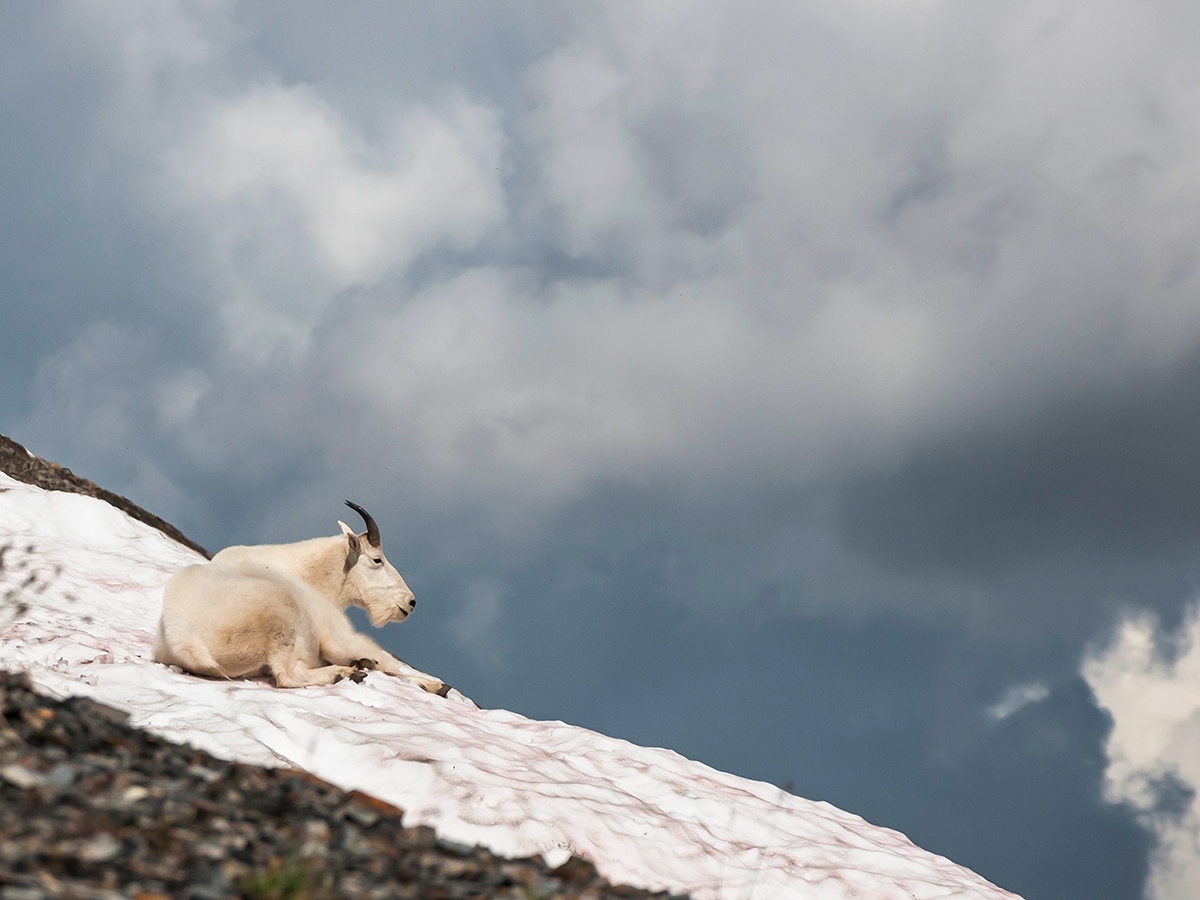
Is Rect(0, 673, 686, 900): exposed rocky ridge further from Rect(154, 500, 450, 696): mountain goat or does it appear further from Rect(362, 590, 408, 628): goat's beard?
Rect(362, 590, 408, 628): goat's beard

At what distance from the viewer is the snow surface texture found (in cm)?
943

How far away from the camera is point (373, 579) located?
648 inches

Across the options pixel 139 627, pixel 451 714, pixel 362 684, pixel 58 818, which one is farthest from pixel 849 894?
pixel 139 627

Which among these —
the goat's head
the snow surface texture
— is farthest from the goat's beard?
the snow surface texture

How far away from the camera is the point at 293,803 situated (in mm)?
5418

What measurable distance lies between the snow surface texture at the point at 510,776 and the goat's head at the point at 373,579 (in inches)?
110

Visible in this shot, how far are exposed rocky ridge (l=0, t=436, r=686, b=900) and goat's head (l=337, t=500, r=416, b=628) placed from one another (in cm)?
986

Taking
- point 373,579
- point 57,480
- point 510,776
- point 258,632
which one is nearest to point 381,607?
point 373,579

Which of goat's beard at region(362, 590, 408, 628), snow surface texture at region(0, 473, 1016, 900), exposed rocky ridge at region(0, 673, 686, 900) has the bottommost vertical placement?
exposed rocky ridge at region(0, 673, 686, 900)

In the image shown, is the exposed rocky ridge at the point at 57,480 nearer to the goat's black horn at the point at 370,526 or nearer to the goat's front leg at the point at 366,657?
the goat's black horn at the point at 370,526

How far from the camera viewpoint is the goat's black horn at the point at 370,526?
636 inches

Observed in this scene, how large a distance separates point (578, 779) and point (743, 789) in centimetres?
259

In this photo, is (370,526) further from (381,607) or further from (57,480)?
(57,480)

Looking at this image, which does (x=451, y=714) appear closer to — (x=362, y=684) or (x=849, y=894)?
(x=362, y=684)
